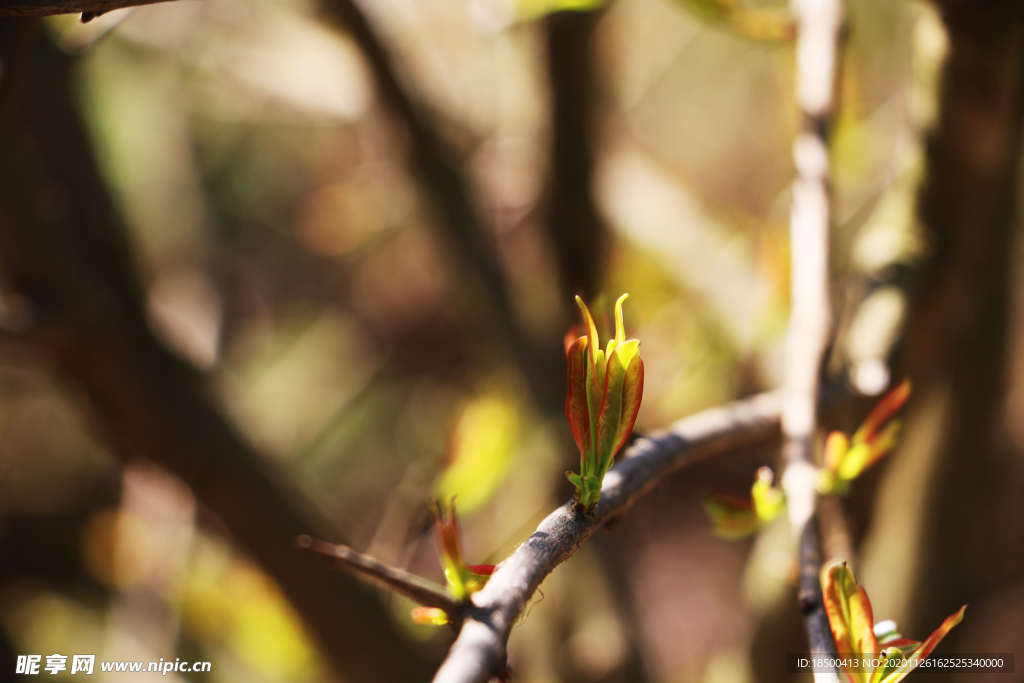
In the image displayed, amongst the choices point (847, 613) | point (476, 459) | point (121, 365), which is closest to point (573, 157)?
point (476, 459)

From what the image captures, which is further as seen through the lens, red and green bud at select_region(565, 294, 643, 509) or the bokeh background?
the bokeh background

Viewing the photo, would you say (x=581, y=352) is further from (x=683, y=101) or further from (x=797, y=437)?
(x=683, y=101)

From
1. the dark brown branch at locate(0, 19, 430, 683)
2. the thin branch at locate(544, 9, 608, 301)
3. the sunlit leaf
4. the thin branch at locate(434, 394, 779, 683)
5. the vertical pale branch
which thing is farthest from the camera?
the thin branch at locate(544, 9, 608, 301)

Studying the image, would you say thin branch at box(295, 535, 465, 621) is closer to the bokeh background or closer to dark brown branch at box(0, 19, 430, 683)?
the bokeh background

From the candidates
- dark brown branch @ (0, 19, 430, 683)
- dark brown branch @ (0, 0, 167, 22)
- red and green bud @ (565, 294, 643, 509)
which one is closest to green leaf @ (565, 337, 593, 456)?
red and green bud @ (565, 294, 643, 509)

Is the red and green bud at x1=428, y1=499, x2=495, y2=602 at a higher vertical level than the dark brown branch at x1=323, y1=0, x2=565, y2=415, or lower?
lower

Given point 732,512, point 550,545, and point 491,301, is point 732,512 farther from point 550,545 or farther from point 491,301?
point 491,301

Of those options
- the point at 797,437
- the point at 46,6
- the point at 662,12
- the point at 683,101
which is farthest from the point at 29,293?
the point at 683,101
